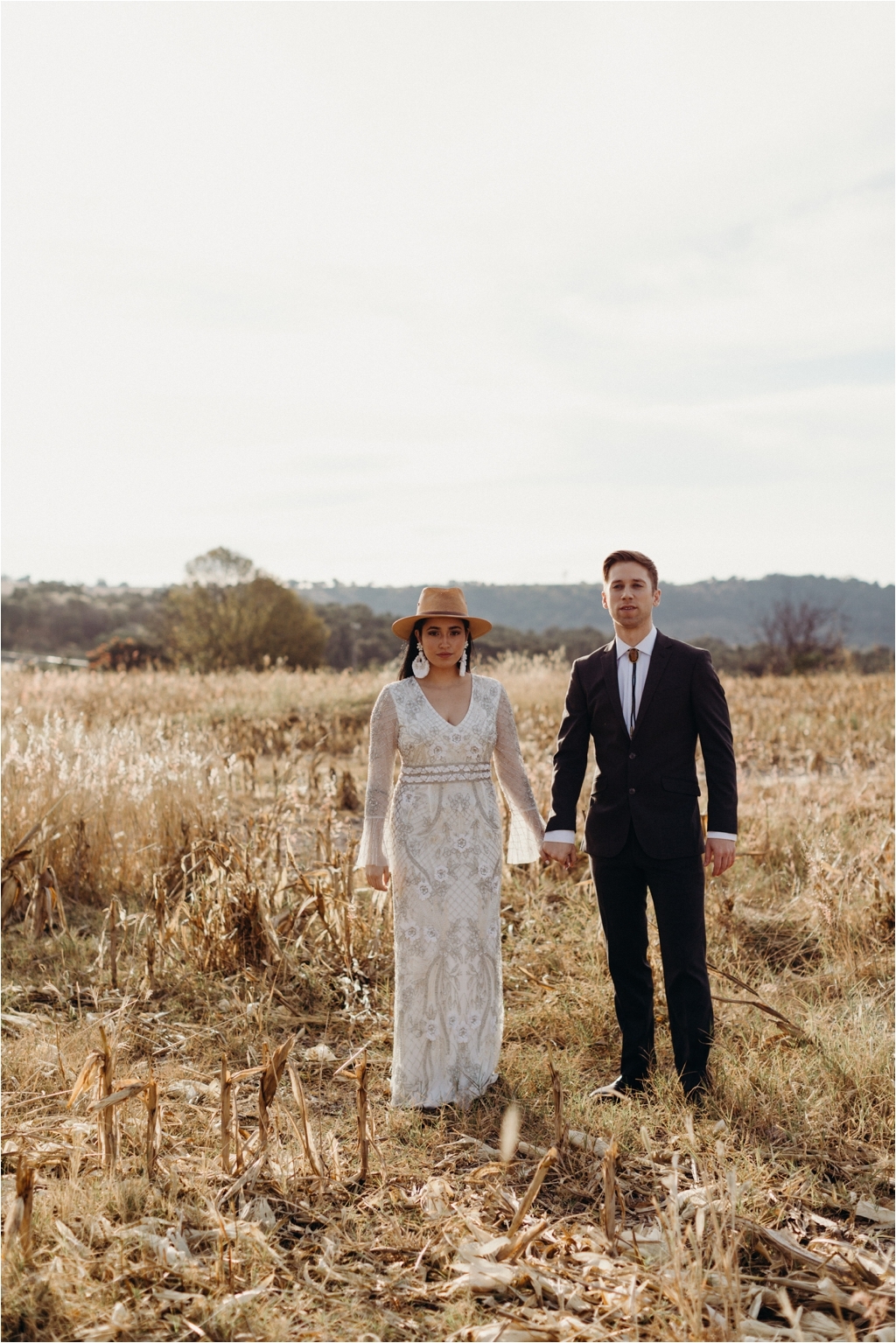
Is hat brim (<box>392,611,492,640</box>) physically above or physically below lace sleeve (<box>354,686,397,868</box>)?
above

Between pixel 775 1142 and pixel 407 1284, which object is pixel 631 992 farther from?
pixel 407 1284

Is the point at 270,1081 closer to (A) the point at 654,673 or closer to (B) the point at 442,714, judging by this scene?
(B) the point at 442,714

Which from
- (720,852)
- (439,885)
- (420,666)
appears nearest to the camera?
(720,852)

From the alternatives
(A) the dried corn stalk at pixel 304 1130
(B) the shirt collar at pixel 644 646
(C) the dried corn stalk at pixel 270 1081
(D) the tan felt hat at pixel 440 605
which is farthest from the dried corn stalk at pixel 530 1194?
(D) the tan felt hat at pixel 440 605

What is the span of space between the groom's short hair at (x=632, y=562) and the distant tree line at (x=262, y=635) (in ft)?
28.2

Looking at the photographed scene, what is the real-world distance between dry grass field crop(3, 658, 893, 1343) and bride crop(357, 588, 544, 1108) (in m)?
0.22

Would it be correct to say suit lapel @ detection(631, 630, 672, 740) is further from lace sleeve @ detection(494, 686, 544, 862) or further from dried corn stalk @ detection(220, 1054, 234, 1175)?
dried corn stalk @ detection(220, 1054, 234, 1175)

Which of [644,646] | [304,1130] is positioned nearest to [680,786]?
[644,646]

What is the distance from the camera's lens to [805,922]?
5.30m

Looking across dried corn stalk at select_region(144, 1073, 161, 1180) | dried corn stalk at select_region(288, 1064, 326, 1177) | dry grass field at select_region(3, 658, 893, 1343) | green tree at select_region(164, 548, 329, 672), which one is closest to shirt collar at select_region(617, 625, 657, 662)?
dry grass field at select_region(3, 658, 893, 1343)

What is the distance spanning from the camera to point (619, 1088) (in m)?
3.68

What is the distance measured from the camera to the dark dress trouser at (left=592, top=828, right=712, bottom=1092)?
3596mm

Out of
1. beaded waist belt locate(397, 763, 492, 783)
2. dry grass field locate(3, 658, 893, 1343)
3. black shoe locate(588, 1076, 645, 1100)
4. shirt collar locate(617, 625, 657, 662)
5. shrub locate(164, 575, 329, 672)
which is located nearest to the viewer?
dry grass field locate(3, 658, 893, 1343)

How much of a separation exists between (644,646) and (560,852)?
869 mm
